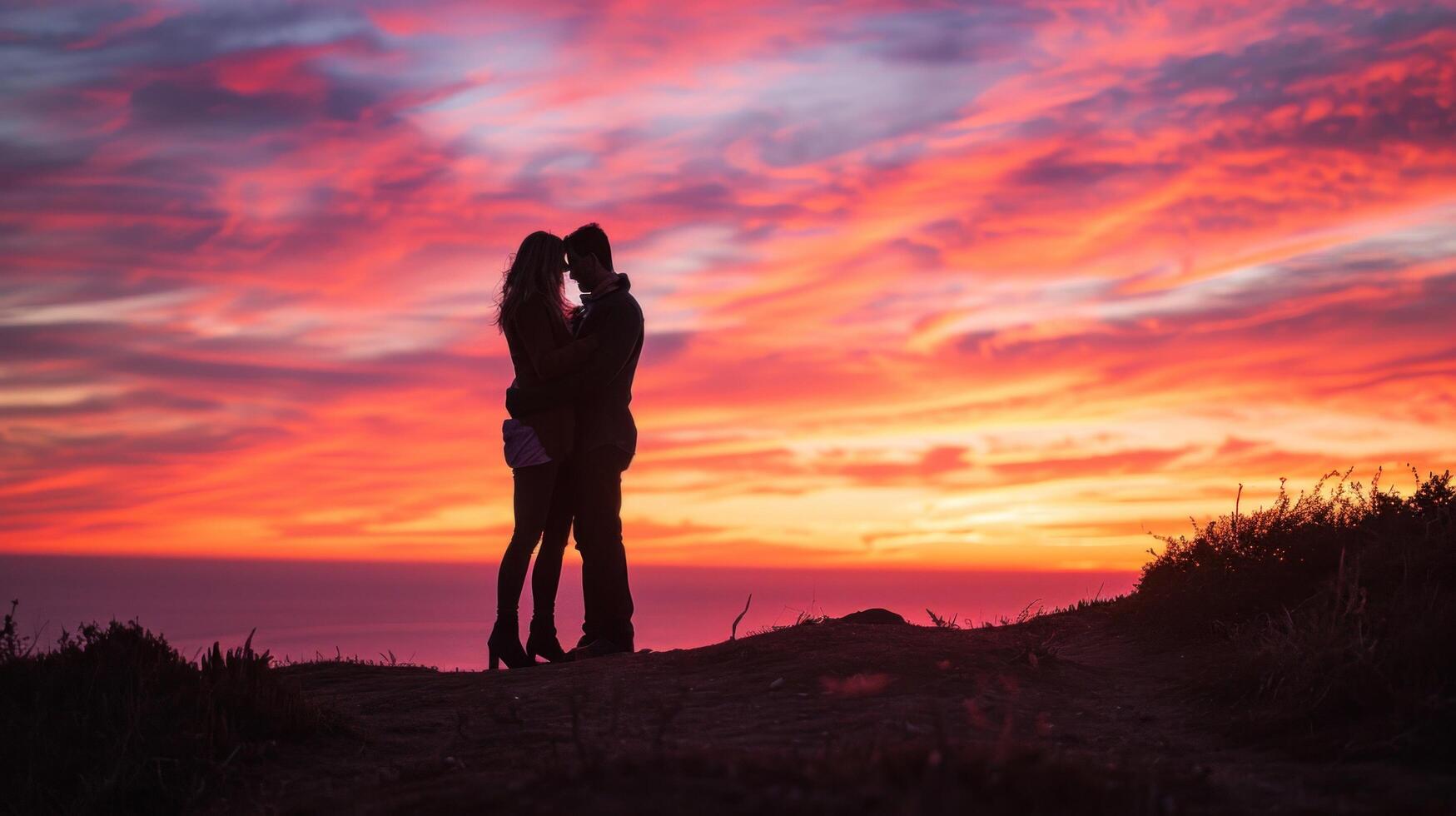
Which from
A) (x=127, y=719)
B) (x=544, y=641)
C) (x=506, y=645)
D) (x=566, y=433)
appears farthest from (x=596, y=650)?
(x=127, y=719)

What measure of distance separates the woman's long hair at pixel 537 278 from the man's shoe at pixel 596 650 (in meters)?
2.63

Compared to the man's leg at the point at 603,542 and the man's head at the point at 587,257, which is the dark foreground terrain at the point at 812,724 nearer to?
the man's leg at the point at 603,542

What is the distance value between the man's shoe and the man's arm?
6.33 feet

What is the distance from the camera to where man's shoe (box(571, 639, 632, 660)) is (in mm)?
9188

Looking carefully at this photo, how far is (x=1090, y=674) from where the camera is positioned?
816 cm

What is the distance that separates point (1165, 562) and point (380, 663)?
7.25 m

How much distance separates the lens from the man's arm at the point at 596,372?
9055 mm

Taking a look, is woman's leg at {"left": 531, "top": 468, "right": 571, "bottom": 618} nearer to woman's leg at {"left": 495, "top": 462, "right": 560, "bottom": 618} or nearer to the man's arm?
woman's leg at {"left": 495, "top": 462, "right": 560, "bottom": 618}

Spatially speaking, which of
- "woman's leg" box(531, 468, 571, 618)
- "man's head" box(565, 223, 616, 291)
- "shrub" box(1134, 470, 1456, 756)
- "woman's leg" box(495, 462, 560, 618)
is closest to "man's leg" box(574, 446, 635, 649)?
"woman's leg" box(531, 468, 571, 618)

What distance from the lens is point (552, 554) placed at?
9500mm

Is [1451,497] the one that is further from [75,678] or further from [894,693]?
[75,678]

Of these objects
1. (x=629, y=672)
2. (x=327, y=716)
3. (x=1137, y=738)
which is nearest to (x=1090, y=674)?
(x=1137, y=738)

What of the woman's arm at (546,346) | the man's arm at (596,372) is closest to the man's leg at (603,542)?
the man's arm at (596,372)

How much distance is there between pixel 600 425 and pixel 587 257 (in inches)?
55.5
